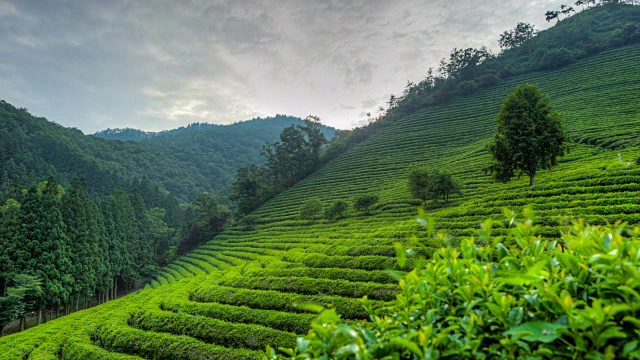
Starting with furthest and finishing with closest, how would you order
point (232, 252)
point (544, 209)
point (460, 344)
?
1. point (232, 252)
2. point (544, 209)
3. point (460, 344)

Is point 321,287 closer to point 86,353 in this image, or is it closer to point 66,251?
point 86,353

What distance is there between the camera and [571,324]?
1311 mm

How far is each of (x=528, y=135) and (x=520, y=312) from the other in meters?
19.8

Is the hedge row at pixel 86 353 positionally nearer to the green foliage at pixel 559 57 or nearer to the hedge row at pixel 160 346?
the hedge row at pixel 160 346

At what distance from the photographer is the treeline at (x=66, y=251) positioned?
23.3 metres

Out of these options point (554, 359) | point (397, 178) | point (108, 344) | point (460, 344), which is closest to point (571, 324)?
point (554, 359)

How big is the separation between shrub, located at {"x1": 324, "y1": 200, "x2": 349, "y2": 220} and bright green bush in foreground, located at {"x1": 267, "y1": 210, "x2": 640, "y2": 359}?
1120 inches

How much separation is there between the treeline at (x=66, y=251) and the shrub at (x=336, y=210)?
64.8ft

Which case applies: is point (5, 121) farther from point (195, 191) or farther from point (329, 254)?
point (329, 254)

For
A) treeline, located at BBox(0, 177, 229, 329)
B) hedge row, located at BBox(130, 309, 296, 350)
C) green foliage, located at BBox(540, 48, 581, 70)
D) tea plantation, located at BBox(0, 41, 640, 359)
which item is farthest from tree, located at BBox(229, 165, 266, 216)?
green foliage, located at BBox(540, 48, 581, 70)

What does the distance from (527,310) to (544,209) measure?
56.3 feet

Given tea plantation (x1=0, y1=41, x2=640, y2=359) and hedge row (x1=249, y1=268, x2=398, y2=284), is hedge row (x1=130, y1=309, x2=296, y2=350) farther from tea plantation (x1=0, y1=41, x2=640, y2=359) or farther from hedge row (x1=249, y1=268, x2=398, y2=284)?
hedge row (x1=249, y1=268, x2=398, y2=284)

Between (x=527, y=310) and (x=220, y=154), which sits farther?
(x=220, y=154)

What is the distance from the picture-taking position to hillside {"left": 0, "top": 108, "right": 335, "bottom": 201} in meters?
63.3
